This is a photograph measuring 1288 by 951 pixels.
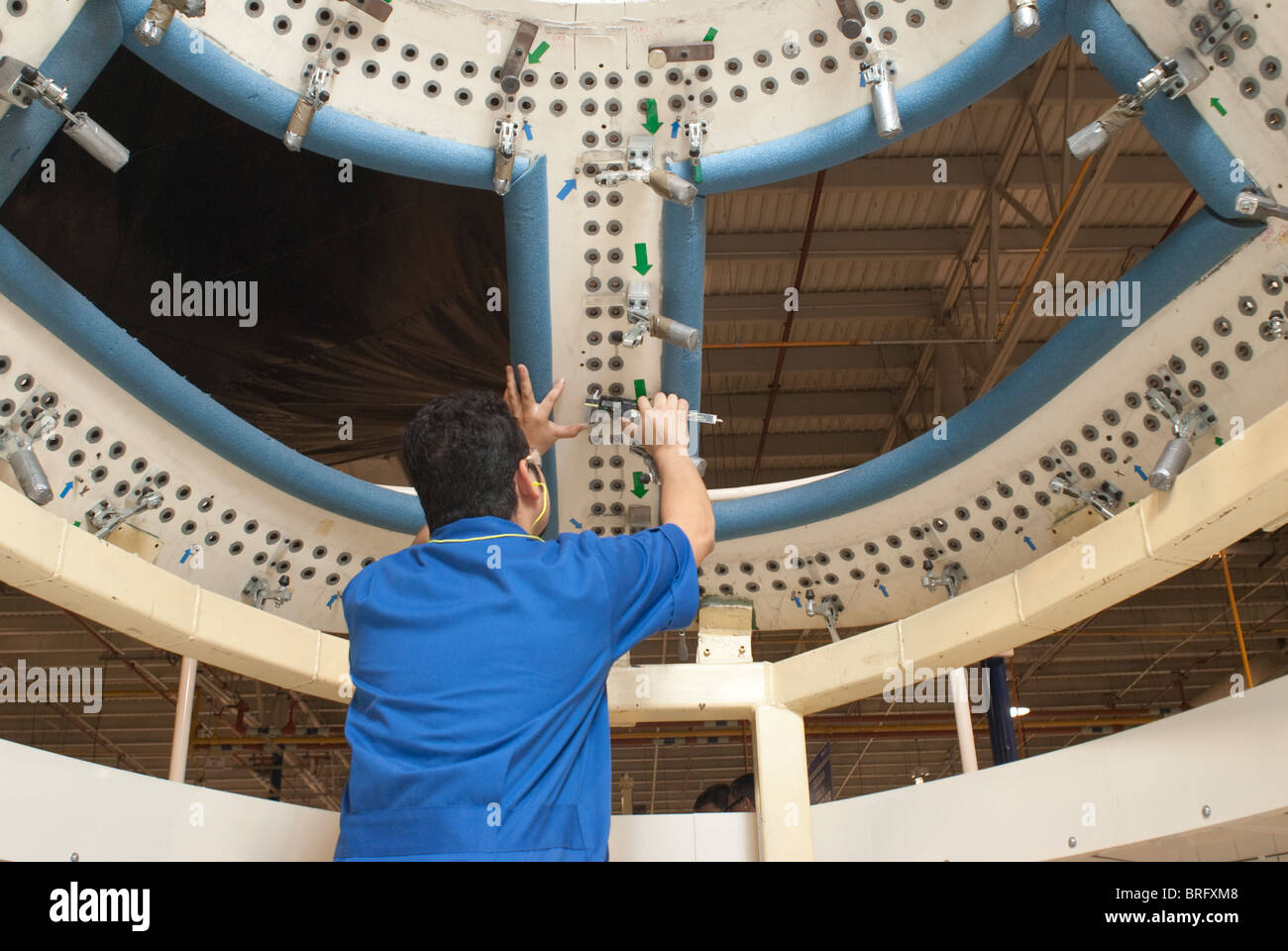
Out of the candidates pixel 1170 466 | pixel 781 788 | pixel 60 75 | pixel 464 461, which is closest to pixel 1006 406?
pixel 1170 466

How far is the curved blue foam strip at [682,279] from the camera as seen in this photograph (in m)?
2.71

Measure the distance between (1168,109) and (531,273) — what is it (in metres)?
1.47

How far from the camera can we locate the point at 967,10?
2451 millimetres

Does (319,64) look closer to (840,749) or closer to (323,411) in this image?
(323,411)

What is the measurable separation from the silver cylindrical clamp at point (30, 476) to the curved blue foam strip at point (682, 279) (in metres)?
1.47

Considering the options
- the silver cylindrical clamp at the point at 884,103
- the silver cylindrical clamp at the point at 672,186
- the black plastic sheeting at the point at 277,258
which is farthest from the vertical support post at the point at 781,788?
the black plastic sheeting at the point at 277,258

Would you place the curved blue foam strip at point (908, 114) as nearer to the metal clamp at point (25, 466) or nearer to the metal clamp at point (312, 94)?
the metal clamp at point (312, 94)

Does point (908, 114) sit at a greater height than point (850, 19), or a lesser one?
lesser

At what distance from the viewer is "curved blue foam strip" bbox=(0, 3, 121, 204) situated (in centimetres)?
223

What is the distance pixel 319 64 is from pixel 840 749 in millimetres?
13949

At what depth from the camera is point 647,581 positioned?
5.51ft

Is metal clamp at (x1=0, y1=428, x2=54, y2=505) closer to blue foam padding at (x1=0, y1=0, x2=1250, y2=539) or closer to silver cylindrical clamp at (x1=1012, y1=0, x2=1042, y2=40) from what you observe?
blue foam padding at (x1=0, y1=0, x2=1250, y2=539)

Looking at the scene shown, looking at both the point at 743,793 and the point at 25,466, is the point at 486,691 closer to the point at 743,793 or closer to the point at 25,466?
the point at 25,466
